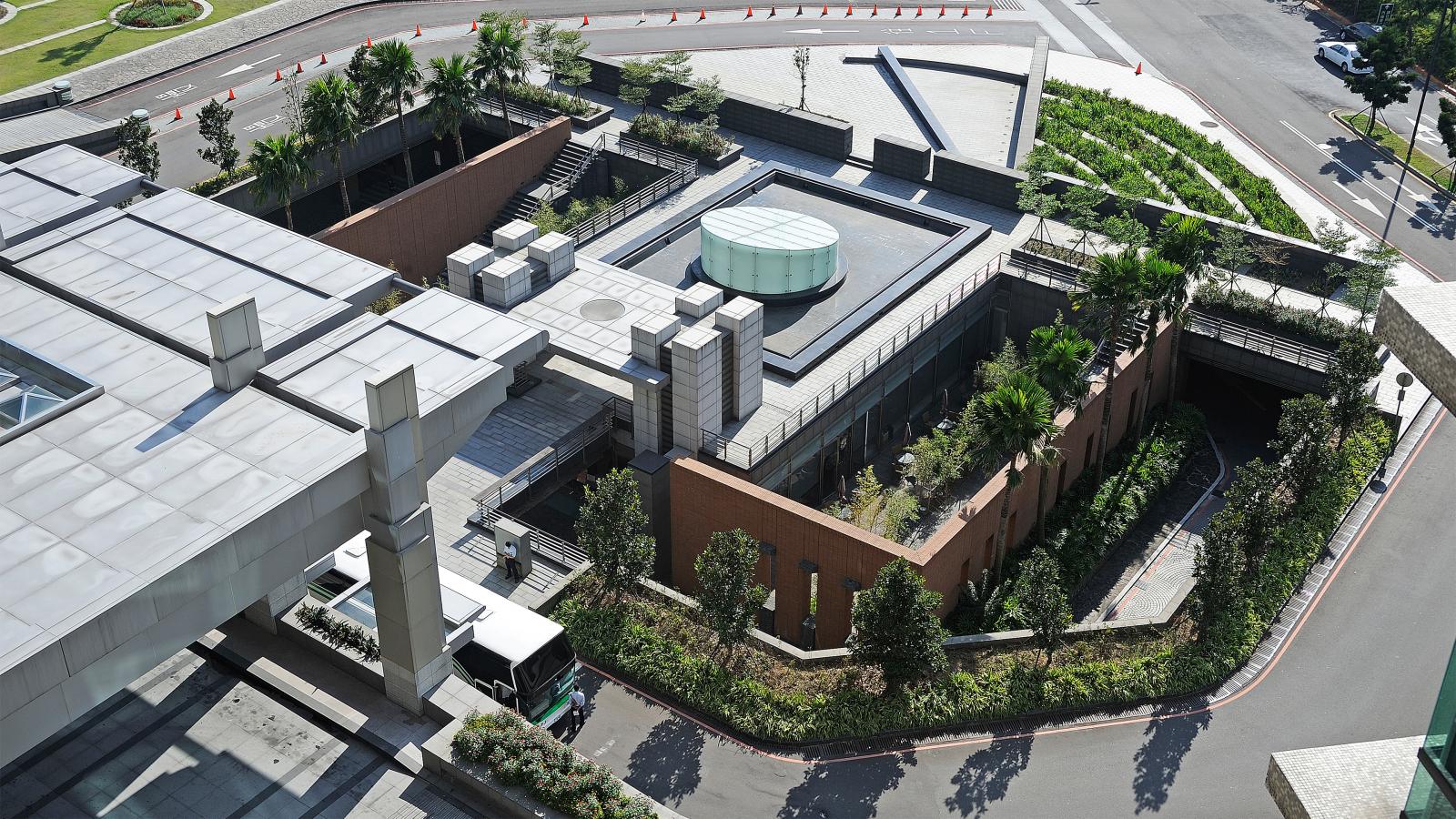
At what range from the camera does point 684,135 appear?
62219 millimetres

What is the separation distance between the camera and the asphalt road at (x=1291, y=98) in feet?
208

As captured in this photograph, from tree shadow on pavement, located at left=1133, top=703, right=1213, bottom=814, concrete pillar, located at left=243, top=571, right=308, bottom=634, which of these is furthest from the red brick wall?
concrete pillar, located at left=243, top=571, right=308, bottom=634

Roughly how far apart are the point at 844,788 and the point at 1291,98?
54.9 metres

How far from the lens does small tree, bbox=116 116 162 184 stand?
53875 millimetres

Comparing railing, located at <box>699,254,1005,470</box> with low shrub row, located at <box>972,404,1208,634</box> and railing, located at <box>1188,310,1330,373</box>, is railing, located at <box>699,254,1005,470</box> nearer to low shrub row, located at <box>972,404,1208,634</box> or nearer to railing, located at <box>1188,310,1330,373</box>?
low shrub row, located at <box>972,404,1208,634</box>

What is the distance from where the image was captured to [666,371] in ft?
140

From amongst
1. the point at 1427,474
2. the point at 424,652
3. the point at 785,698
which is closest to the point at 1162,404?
the point at 1427,474

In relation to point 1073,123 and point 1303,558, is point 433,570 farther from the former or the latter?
point 1073,123

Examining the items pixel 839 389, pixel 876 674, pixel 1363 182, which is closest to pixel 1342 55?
pixel 1363 182

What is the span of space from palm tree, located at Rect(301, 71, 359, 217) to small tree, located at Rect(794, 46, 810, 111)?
68.9 feet

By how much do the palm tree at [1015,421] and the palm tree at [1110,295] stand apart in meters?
4.30

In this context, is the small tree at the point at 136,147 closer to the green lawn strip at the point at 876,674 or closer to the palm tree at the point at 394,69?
the palm tree at the point at 394,69

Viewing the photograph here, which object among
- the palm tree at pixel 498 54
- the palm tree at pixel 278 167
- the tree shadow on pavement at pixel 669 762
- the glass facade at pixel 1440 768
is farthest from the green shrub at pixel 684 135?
the glass facade at pixel 1440 768

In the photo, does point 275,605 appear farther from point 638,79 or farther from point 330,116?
point 638,79
